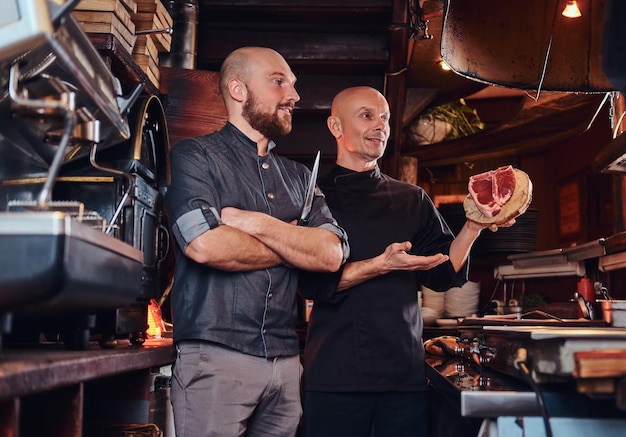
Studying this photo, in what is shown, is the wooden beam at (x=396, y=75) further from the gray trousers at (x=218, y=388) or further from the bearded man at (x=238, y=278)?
the gray trousers at (x=218, y=388)

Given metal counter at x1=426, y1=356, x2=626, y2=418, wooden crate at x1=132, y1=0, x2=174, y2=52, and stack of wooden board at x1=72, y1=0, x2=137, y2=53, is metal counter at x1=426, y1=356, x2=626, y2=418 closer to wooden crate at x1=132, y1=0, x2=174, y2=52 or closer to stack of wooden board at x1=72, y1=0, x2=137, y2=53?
stack of wooden board at x1=72, y1=0, x2=137, y2=53

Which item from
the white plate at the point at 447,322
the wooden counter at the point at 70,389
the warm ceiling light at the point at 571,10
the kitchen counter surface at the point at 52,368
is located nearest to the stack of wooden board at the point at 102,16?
the wooden counter at the point at 70,389

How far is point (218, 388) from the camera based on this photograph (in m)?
2.49

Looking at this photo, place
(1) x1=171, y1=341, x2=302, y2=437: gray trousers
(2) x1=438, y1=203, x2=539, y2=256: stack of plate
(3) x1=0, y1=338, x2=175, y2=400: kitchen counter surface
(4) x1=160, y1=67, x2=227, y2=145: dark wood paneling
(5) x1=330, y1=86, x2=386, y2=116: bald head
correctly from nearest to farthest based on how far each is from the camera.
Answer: (3) x1=0, y1=338, x2=175, y2=400: kitchen counter surface < (1) x1=171, y1=341, x2=302, y2=437: gray trousers < (5) x1=330, y1=86, x2=386, y2=116: bald head < (4) x1=160, y1=67, x2=227, y2=145: dark wood paneling < (2) x1=438, y1=203, x2=539, y2=256: stack of plate

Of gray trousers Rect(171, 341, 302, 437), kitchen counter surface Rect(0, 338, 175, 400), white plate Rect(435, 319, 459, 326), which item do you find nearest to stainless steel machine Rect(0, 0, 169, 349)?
kitchen counter surface Rect(0, 338, 175, 400)

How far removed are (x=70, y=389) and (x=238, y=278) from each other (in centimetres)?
99

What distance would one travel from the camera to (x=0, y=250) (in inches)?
56.4

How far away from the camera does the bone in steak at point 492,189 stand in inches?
123

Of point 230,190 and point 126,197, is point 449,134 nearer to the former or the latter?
point 230,190

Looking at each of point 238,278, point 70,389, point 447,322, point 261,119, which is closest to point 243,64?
point 261,119

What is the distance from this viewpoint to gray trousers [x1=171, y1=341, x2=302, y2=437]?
2484 mm

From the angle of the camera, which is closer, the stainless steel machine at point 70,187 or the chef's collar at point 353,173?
the stainless steel machine at point 70,187

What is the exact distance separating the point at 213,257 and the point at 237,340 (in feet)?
0.93

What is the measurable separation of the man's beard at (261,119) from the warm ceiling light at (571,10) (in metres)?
1.36
